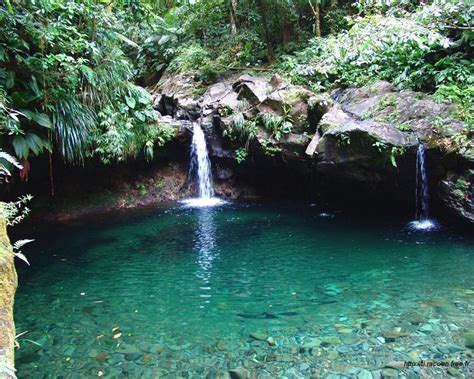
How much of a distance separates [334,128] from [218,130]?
4118 mm

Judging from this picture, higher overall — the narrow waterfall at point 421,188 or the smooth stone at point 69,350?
the narrow waterfall at point 421,188

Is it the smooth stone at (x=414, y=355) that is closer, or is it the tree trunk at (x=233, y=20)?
the smooth stone at (x=414, y=355)

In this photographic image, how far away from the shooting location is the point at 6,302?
7.63 ft

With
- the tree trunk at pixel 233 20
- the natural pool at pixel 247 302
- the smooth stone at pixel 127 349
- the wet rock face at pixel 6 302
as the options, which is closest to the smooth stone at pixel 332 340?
the natural pool at pixel 247 302

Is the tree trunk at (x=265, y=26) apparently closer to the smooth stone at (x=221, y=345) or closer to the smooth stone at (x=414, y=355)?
the smooth stone at (x=221, y=345)

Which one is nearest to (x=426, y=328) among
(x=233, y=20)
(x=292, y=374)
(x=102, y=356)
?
(x=292, y=374)

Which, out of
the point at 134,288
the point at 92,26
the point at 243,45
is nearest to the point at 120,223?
the point at 134,288

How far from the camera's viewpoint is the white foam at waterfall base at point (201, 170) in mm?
11227

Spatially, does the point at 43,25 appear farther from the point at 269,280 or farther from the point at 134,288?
the point at 269,280

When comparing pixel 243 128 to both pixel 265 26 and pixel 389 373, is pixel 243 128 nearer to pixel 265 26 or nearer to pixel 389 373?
pixel 265 26

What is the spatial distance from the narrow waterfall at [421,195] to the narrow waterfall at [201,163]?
6.20 metres

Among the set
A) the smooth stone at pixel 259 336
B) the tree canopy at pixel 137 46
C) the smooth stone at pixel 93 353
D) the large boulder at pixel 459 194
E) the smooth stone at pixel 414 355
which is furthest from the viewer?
the large boulder at pixel 459 194

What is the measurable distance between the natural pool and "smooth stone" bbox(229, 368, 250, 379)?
0.02m

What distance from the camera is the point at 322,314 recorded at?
13.5ft
